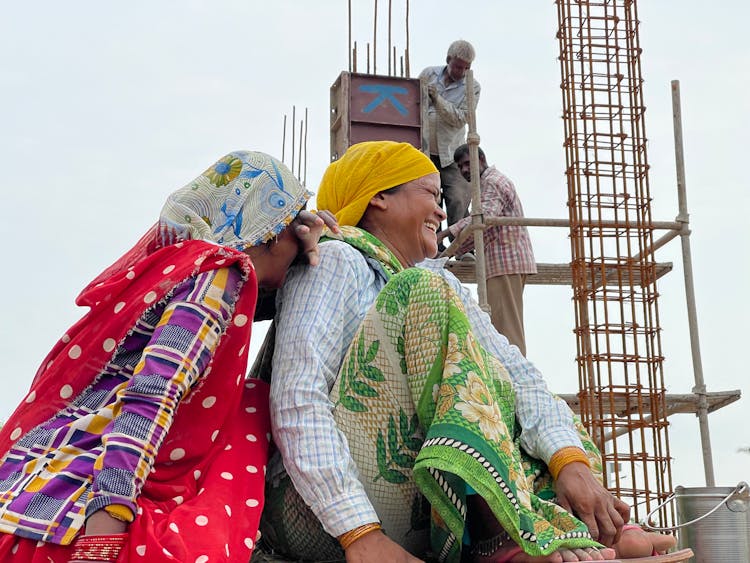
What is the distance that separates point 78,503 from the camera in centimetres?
164

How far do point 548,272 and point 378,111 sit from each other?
2580mm

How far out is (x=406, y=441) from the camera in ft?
6.77

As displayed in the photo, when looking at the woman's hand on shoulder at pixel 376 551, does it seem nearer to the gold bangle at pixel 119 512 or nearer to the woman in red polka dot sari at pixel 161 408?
the woman in red polka dot sari at pixel 161 408

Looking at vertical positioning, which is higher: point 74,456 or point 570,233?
point 570,233

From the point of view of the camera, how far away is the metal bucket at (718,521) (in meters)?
4.00

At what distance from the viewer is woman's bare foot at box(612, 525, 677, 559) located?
2139mm

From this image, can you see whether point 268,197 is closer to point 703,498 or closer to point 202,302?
point 202,302

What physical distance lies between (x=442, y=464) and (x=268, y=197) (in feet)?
2.55

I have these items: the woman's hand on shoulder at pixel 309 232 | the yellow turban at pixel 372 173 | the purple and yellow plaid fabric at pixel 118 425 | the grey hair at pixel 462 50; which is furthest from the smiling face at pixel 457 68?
the purple and yellow plaid fabric at pixel 118 425

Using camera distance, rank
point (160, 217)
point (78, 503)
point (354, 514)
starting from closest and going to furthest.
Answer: point (78, 503)
point (354, 514)
point (160, 217)

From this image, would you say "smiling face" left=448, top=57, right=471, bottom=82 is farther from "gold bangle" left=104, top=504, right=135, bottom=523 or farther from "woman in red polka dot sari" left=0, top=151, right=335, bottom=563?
"gold bangle" left=104, top=504, right=135, bottom=523

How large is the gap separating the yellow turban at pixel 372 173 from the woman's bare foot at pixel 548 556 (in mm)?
1252

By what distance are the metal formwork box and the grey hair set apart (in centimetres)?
41

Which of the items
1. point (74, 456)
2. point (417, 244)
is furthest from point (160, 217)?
point (417, 244)
